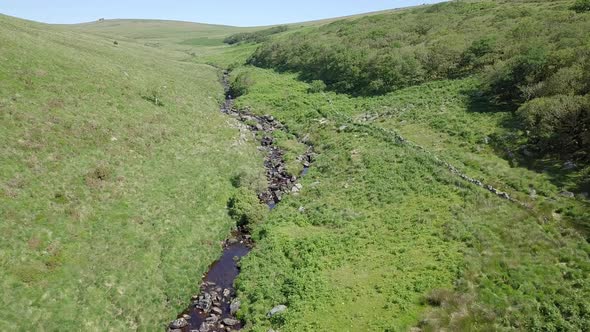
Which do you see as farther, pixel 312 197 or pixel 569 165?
pixel 312 197

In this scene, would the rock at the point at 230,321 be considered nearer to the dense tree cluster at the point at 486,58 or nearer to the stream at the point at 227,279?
the stream at the point at 227,279

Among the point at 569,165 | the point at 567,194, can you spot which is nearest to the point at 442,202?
the point at 567,194

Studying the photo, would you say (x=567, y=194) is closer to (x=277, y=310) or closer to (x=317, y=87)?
(x=277, y=310)

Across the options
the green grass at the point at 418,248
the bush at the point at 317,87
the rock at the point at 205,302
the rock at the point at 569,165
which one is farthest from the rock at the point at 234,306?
the bush at the point at 317,87

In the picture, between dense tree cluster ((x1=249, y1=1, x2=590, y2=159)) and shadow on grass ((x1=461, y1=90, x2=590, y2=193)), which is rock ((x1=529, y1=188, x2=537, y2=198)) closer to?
shadow on grass ((x1=461, y1=90, x2=590, y2=193))

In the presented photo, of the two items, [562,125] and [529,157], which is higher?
[562,125]

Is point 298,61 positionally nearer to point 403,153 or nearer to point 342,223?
point 403,153
